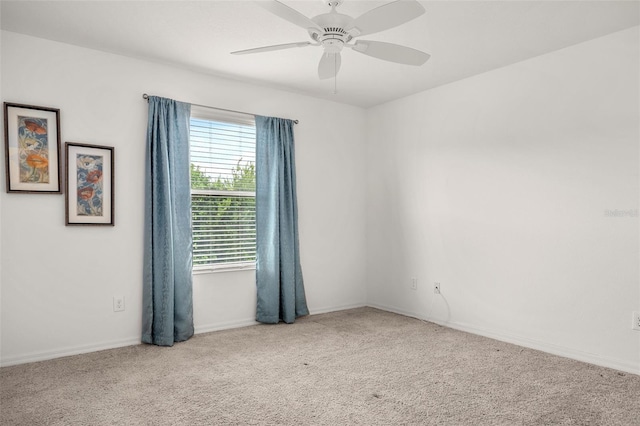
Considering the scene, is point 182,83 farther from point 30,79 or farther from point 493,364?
point 493,364

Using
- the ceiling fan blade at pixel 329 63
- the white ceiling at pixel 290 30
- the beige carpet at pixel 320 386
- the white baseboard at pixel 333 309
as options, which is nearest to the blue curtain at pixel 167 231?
the beige carpet at pixel 320 386

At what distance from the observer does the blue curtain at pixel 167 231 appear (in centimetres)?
361

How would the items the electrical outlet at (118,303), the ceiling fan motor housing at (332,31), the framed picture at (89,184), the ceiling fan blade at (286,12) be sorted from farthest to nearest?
the electrical outlet at (118,303), the framed picture at (89,184), the ceiling fan motor housing at (332,31), the ceiling fan blade at (286,12)

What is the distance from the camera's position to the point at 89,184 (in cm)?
342

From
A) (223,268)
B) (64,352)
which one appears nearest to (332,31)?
(223,268)

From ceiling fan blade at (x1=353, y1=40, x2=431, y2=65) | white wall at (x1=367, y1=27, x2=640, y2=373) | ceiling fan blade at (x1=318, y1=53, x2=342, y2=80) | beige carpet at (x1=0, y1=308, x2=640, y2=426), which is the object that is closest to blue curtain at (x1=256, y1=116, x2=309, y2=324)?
beige carpet at (x1=0, y1=308, x2=640, y2=426)

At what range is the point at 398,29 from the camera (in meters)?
3.05

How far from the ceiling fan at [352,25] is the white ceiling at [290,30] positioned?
0.35m

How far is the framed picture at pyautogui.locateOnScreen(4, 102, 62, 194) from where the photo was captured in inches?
122

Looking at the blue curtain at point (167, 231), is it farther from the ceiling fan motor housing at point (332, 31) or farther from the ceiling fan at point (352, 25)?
the ceiling fan motor housing at point (332, 31)

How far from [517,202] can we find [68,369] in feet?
12.2

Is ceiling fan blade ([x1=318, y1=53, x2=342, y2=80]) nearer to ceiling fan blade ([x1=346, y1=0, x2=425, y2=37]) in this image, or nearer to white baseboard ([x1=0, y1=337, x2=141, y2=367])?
ceiling fan blade ([x1=346, y1=0, x2=425, y2=37])

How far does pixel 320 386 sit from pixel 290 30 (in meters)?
2.41

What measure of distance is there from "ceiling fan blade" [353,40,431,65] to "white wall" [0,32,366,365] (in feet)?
6.58
